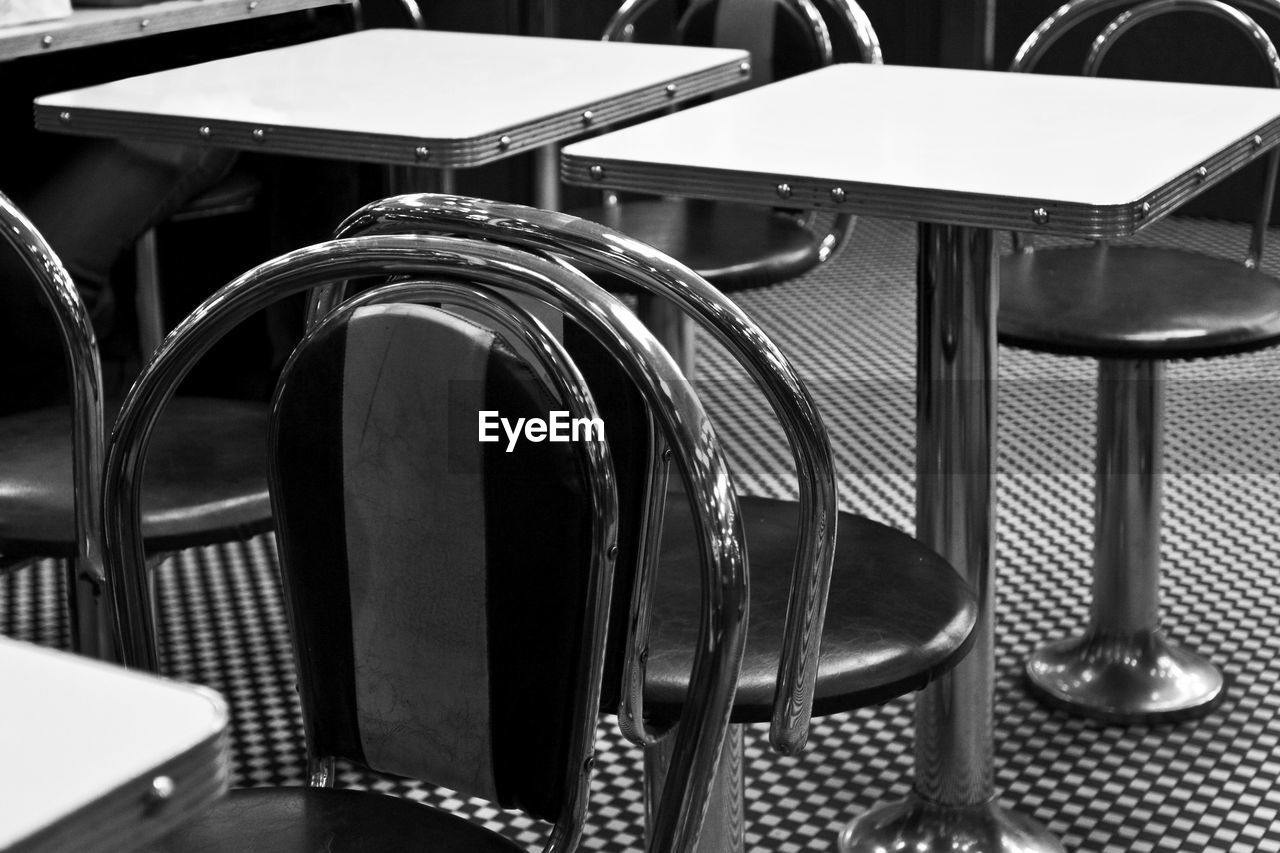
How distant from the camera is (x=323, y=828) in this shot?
104cm

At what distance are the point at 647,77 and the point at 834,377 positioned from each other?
4.21ft

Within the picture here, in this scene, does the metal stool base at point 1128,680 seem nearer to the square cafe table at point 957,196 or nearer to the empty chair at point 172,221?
the square cafe table at point 957,196

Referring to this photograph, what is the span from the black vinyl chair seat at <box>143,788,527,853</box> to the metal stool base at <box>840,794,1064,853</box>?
0.80m

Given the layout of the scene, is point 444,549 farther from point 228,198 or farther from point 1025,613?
point 228,198

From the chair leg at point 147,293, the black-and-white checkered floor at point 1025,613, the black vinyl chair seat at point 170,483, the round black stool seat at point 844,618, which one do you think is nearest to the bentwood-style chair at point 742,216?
the black-and-white checkered floor at point 1025,613

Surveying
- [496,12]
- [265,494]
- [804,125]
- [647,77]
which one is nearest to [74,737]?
[265,494]

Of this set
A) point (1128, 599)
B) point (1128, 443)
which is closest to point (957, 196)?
point (1128, 443)

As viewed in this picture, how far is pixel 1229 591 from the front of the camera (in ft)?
7.98

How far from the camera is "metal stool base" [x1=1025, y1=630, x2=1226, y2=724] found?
2084mm

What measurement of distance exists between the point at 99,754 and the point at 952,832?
50.3 inches

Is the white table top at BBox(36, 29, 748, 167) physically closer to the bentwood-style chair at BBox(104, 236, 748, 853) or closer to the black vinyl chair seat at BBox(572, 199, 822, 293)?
the black vinyl chair seat at BBox(572, 199, 822, 293)

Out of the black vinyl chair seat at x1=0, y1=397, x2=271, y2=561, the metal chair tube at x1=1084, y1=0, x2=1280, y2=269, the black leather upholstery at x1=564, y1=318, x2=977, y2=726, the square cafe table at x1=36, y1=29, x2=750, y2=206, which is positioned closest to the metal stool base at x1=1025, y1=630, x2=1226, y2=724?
the metal chair tube at x1=1084, y1=0, x2=1280, y2=269

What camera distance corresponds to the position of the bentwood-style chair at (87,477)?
1492 mm

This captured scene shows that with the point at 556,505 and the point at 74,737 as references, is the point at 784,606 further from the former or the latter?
the point at 74,737
